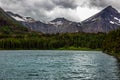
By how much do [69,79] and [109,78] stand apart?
33.5 feet

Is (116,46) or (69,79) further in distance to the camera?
(116,46)

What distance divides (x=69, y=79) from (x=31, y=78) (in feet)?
32.7

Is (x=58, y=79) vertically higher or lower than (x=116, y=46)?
lower

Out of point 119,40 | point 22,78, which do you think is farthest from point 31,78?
point 119,40

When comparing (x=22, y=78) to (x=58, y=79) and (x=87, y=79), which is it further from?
(x=87, y=79)

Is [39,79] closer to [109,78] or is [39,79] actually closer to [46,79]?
[46,79]

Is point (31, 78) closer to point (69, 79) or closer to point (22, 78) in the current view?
point (22, 78)

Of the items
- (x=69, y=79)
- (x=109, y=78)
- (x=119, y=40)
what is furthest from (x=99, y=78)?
(x=119, y=40)

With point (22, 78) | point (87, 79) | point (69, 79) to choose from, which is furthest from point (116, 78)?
point (22, 78)

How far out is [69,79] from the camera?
6831 centimetres

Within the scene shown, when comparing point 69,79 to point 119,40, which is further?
point 119,40

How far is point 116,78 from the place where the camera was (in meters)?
68.6

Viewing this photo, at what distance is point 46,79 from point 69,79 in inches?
229

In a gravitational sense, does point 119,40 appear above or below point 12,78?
above
